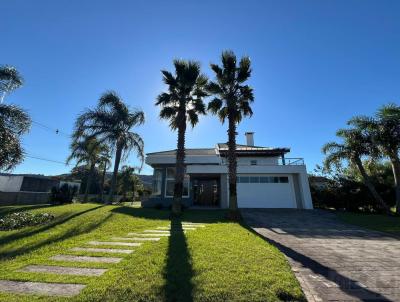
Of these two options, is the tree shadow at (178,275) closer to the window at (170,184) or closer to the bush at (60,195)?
the window at (170,184)

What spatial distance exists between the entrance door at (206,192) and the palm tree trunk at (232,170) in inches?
410

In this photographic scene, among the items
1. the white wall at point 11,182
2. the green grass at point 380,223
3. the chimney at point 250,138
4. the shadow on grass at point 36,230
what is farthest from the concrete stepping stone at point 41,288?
the white wall at point 11,182

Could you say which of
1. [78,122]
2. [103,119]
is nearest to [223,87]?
[103,119]

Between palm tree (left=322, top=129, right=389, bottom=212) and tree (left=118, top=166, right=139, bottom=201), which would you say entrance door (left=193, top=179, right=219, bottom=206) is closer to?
palm tree (left=322, top=129, right=389, bottom=212)

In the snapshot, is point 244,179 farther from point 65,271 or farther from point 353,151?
point 65,271

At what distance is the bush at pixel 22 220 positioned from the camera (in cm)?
1084

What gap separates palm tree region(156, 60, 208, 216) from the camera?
15875 millimetres

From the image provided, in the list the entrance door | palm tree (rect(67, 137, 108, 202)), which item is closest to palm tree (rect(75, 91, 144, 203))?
palm tree (rect(67, 137, 108, 202))

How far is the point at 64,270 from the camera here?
16.5 feet

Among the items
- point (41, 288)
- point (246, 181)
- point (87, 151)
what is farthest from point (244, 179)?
point (41, 288)

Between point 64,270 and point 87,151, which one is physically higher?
point 87,151

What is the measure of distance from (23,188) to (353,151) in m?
36.3

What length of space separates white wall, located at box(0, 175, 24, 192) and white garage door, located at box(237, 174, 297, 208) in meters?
26.6

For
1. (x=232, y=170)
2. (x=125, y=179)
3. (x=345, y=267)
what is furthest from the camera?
(x=125, y=179)
